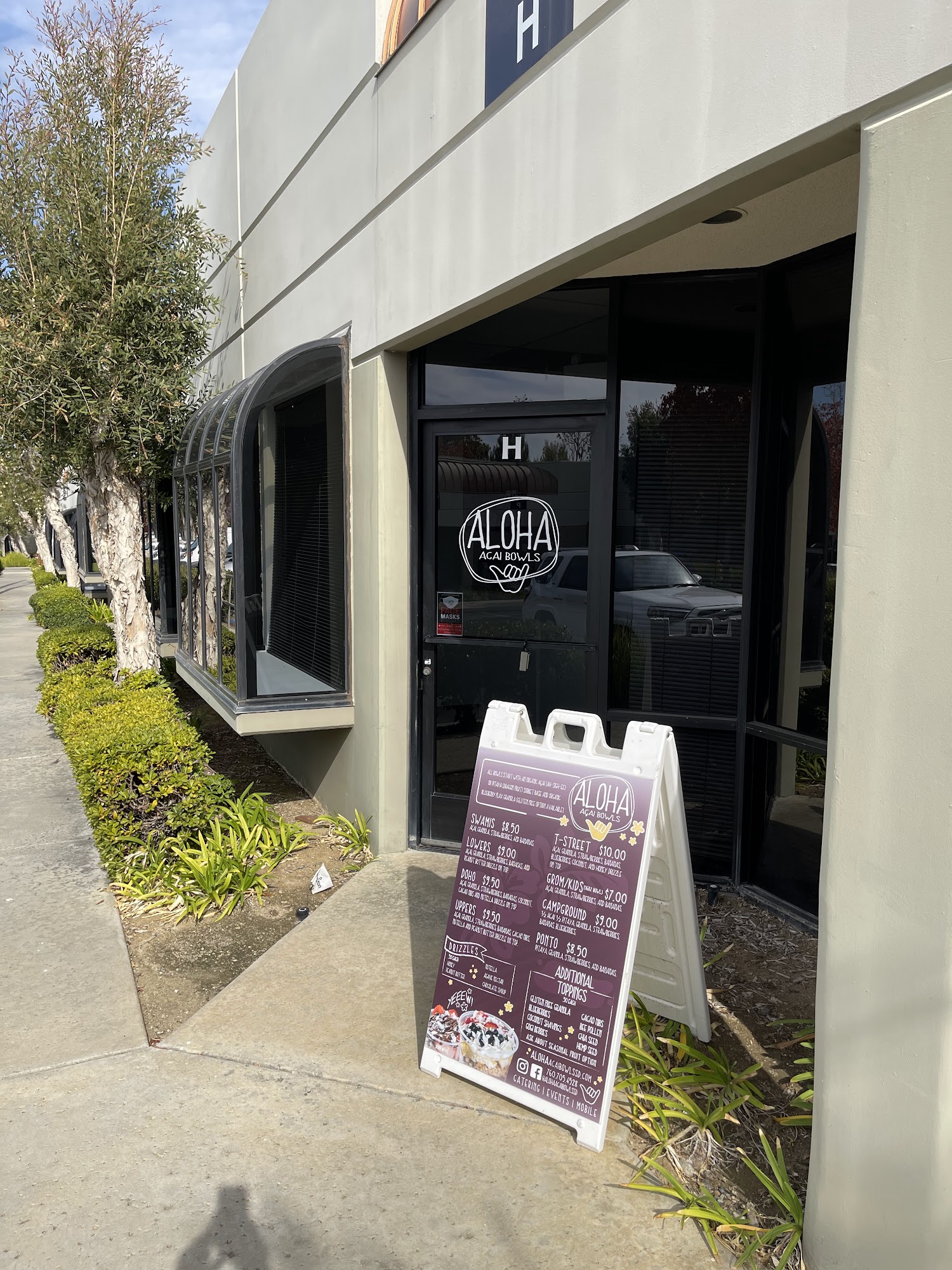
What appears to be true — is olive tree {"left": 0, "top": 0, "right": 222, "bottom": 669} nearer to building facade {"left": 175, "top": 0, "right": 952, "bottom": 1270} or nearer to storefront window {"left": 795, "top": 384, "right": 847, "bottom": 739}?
building facade {"left": 175, "top": 0, "right": 952, "bottom": 1270}

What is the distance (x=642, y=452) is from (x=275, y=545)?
3.33 meters

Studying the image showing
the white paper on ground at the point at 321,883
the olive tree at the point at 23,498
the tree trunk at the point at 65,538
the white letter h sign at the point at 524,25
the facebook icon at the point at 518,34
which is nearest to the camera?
the facebook icon at the point at 518,34

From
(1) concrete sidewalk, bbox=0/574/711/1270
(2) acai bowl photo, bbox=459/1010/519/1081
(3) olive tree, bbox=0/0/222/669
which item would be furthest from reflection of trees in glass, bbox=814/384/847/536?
(3) olive tree, bbox=0/0/222/669

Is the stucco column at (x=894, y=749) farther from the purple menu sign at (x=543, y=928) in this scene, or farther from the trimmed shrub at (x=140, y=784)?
the trimmed shrub at (x=140, y=784)

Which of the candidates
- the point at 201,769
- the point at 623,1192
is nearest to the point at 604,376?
the point at 201,769

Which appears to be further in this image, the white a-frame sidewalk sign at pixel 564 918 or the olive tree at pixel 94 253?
the olive tree at pixel 94 253

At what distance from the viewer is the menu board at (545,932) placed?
10.3 feet

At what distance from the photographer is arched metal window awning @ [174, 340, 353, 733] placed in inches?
243

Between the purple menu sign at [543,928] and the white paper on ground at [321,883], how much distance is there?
6.83 ft

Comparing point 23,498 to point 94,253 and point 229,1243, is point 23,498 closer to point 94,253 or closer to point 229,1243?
point 94,253

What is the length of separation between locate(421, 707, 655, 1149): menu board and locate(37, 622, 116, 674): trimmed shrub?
8.52m

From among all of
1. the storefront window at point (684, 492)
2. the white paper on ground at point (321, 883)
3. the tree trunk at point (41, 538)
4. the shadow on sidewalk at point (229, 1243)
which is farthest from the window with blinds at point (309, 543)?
the tree trunk at point (41, 538)

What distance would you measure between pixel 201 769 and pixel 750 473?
3634 mm

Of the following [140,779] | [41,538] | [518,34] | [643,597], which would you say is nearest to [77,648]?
[140,779]
